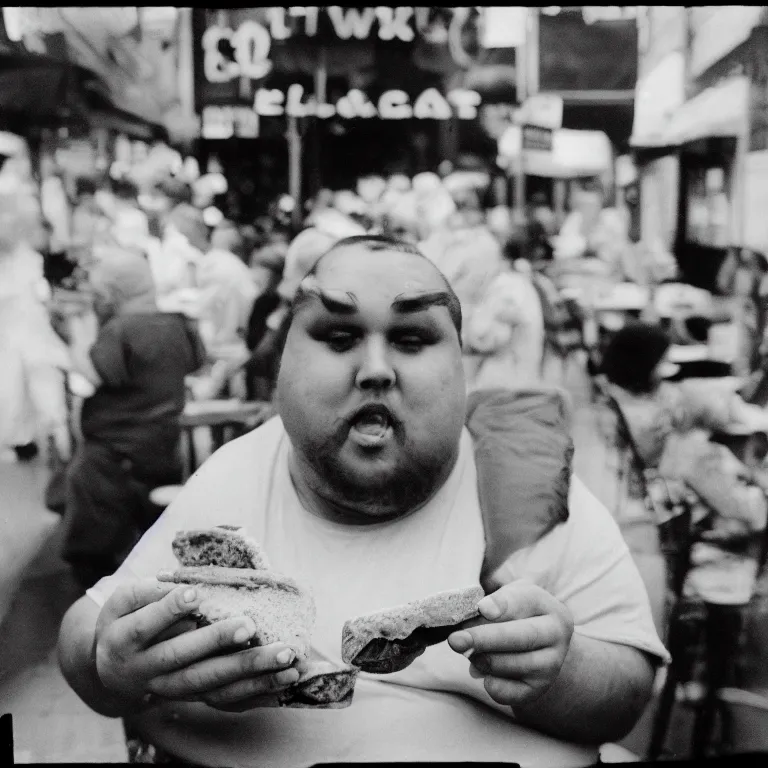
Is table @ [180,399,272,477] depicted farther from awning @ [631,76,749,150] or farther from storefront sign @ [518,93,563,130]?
awning @ [631,76,749,150]

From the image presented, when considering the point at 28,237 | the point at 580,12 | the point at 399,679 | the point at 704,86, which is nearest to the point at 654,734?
the point at 399,679

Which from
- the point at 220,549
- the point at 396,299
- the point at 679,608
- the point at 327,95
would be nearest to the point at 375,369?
the point at 396,299

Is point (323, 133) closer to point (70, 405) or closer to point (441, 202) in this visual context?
point (441, 202)

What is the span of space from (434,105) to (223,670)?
1147mm

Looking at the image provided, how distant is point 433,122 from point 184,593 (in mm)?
1036

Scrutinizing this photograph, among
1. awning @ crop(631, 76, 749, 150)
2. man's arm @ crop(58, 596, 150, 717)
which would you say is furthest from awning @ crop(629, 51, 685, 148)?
man's arm @ crop(58, 596, 150, 717)

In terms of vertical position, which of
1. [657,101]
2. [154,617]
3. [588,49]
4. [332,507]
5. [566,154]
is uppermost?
[588,49]

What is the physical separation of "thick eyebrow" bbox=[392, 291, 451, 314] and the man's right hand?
1.97 feet

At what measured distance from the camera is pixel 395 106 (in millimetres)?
2051

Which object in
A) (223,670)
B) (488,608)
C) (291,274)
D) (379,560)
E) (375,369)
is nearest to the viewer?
(488,608)

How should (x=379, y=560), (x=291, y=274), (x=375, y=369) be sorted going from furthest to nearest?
(x=291, y=274)
(x=379, y=560)
(x=375, y=369)

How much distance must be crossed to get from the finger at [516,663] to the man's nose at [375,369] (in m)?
0.49

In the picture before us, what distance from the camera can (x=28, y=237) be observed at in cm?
203

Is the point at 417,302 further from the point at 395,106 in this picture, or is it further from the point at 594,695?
the point at 594,695
